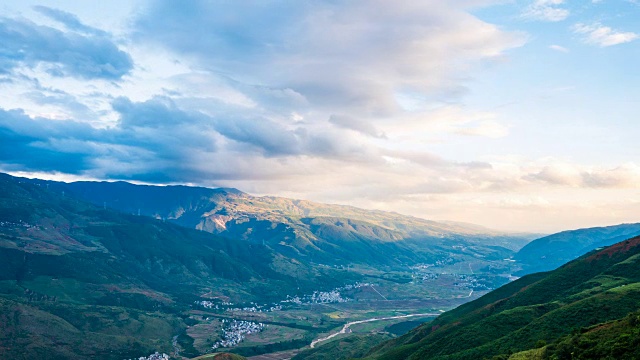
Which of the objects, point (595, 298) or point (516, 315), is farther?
point (516, 315)

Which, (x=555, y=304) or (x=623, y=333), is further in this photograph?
(x=555, y=304)

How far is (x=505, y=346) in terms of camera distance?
16350 centimetres

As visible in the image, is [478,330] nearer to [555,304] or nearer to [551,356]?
[555,304]

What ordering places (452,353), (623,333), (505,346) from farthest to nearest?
(452,353), (505,346), (623,333)

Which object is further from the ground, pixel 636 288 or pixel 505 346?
pixel 636 288

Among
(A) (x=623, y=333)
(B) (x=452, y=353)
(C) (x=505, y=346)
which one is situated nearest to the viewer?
(A) (x=623, y=333)

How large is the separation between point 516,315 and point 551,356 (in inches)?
3643

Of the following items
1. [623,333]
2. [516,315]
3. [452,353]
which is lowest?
[452,353]

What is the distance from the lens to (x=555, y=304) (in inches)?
7662

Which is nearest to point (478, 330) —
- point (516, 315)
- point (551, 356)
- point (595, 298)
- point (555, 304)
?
point (516, 315)

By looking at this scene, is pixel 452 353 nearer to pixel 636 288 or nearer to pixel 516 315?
pixel 516 315

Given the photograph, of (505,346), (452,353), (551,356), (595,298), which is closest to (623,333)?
(551,356)

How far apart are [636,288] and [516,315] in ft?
152

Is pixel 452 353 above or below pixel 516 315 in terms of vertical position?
below
